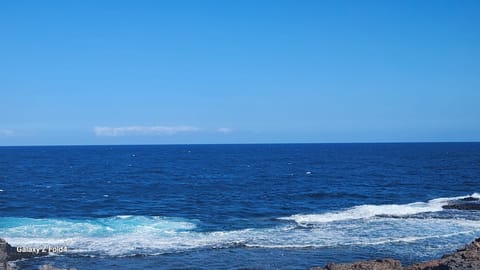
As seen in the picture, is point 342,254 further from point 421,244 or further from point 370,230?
point 370,230

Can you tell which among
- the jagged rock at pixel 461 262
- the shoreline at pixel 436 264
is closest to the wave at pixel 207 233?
the shoreline at pixel 436 264

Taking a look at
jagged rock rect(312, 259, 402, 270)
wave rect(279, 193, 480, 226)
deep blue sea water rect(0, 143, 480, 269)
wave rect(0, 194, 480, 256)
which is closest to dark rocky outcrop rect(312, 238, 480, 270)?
jagged rock rect(312, 259, 402, 270)

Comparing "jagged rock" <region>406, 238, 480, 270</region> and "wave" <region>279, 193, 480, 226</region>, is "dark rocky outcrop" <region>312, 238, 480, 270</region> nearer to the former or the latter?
"jagged rock" <region>406, 238, 480, 270</region>

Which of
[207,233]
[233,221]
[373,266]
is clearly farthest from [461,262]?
[233,221]

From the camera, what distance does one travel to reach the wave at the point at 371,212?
44000 mm

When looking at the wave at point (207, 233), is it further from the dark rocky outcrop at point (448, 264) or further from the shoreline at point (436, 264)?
the dark rocky outcrop at point (448, 264)

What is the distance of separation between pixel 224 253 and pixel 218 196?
98.0 feet

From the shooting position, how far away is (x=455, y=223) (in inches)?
1586

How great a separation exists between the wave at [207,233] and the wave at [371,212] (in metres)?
0.09

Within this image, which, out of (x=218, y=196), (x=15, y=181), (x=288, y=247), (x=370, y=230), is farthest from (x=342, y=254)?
(x=15, y=181)

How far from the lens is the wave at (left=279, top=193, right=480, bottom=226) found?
144ft

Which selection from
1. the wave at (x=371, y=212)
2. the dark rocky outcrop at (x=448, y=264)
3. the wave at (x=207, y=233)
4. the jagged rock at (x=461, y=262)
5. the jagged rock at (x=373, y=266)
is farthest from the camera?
the wave at (x=371, y=212)

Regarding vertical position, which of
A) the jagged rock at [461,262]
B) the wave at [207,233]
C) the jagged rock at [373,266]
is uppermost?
the jagged rock at [461,262]

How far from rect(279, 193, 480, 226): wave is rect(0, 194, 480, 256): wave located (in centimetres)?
9
